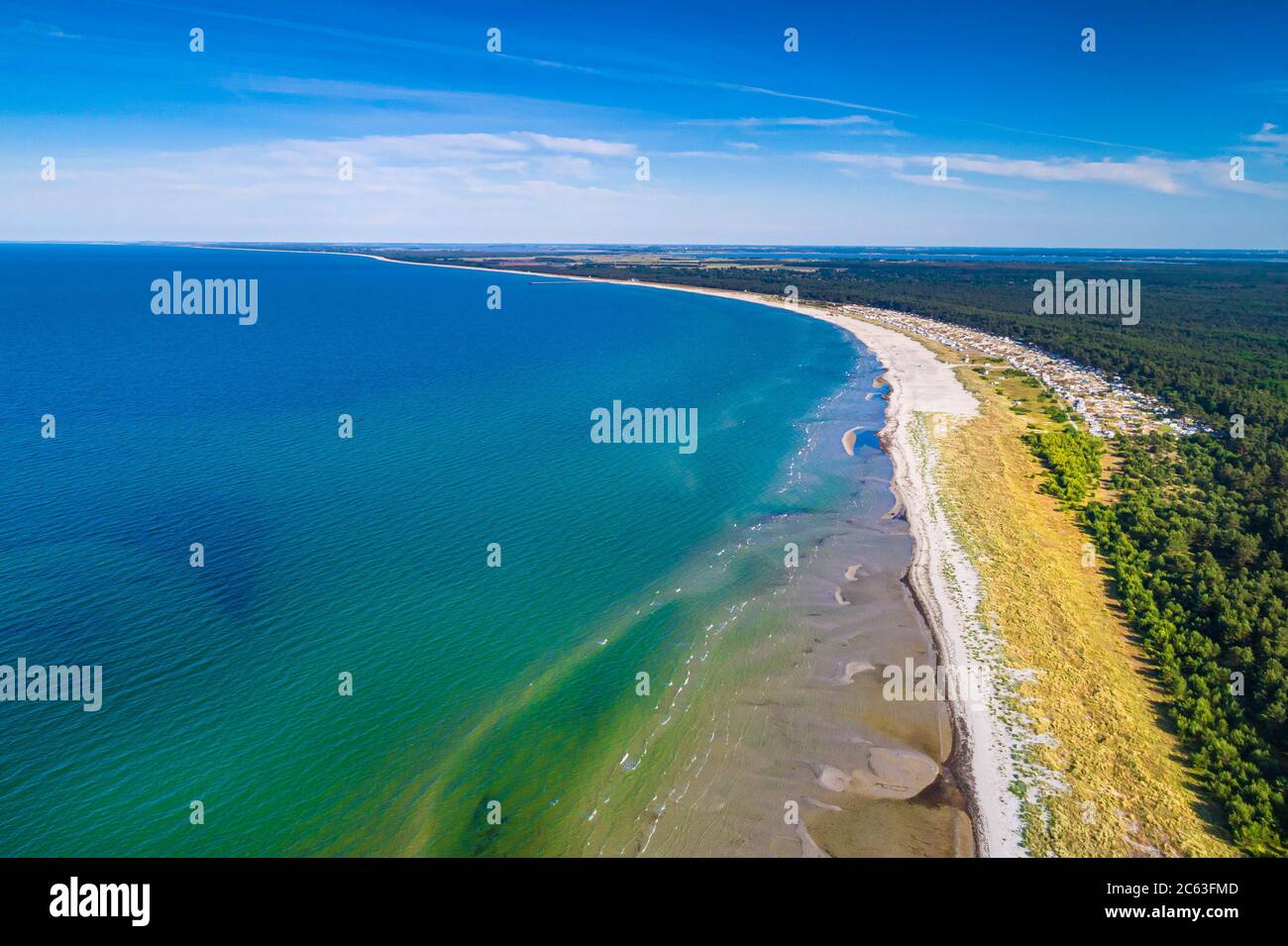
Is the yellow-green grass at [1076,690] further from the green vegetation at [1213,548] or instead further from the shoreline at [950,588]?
the green vegetation at [1213,548]

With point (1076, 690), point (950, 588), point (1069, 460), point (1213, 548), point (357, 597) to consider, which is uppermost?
point (1069, 460)

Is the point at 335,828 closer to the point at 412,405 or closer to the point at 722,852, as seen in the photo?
the point at 722,852

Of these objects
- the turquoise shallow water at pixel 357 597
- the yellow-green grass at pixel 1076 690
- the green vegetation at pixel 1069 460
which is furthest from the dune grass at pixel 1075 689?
the turquoise shallow water at pixel 357 597

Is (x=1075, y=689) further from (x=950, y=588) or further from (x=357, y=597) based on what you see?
(x=357, y=597)

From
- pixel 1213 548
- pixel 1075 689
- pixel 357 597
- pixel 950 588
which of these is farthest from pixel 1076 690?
pixel 357 597

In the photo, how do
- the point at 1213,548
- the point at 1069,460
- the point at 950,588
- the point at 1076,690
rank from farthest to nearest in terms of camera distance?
the point at 1069,460, the point at 1213,548, the point at 950,588, the point at 1076,690
